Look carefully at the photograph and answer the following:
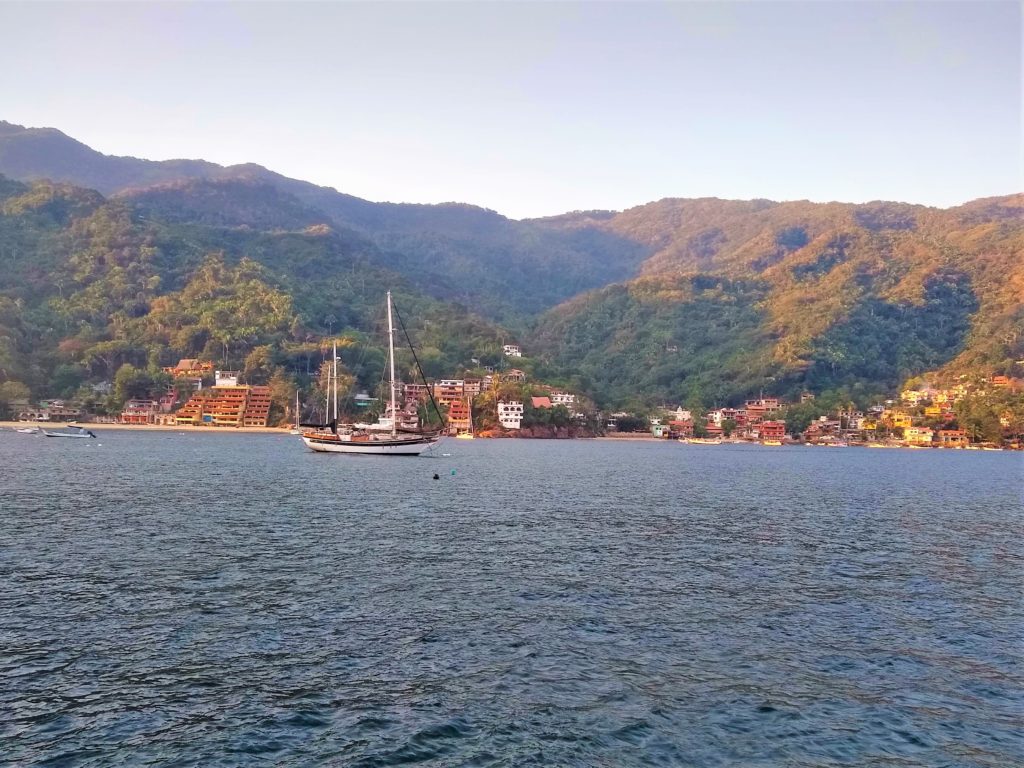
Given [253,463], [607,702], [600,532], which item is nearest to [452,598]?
[607,702]

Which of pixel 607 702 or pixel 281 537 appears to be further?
pixel 281 537

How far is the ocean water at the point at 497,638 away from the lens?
47.5 feet

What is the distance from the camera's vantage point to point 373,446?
97.9m

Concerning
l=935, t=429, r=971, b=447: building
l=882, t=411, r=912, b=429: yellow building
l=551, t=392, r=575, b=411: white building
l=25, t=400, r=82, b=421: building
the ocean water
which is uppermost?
l=551, t=392, r=575, b=411: white building

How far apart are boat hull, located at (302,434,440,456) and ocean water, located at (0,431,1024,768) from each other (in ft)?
170

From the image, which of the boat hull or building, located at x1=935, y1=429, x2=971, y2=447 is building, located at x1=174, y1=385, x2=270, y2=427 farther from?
building, located at x1=935, y1=429, x2=971, y2=447

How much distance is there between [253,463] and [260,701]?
66094 mm

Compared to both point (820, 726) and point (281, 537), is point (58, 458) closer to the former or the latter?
point (281, 537)

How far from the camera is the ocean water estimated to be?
14477mm

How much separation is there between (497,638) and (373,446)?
260 ft

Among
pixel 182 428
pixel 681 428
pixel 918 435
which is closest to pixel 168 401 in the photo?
pixel 182 428

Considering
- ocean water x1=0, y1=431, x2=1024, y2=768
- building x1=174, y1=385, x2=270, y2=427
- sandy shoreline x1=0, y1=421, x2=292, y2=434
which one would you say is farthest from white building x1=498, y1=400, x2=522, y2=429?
ocean water x1=0, y1=431, x2=1024, y2=768

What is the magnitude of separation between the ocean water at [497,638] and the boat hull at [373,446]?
51.9m

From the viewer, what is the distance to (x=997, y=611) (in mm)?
24875
